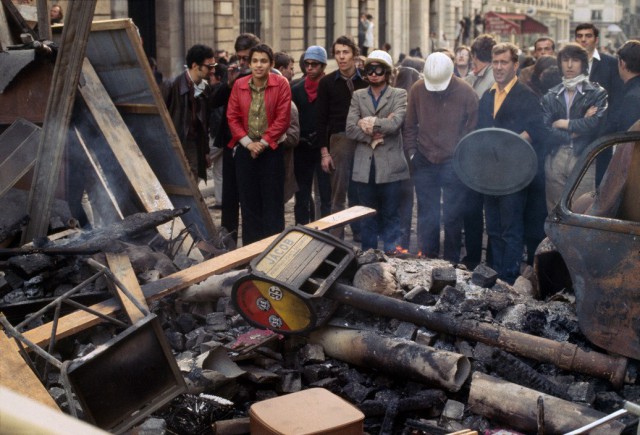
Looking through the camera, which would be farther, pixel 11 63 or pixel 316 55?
pixel 316 55

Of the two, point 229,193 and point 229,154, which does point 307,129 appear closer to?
point 229,154

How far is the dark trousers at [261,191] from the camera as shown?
7746 millimetres

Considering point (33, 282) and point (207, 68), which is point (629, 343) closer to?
point (33, 282)

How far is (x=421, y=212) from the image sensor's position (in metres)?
8.09

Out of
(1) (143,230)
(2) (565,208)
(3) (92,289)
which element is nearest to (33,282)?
(3) (92,289)

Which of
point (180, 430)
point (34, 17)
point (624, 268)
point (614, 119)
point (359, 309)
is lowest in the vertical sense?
point (180, 430)

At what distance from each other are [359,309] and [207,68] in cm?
405

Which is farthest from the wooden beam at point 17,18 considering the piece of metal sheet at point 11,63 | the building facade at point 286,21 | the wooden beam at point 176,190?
the building facade at point 286,21

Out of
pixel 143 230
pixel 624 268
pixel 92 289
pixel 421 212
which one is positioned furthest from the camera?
pixel 421 212

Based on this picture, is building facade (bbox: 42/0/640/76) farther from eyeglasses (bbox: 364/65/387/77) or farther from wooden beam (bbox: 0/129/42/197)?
eyeglasses (bbox: 364/65/387/77)

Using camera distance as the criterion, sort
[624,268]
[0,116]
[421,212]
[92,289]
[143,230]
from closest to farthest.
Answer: [624,268]
[92,289]
[143,230]
[0,116]
[421,212]

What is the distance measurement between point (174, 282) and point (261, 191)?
89.5 inches

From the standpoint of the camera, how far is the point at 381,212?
796cm

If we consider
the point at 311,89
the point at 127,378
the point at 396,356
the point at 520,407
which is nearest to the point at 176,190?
the point at 311,89
